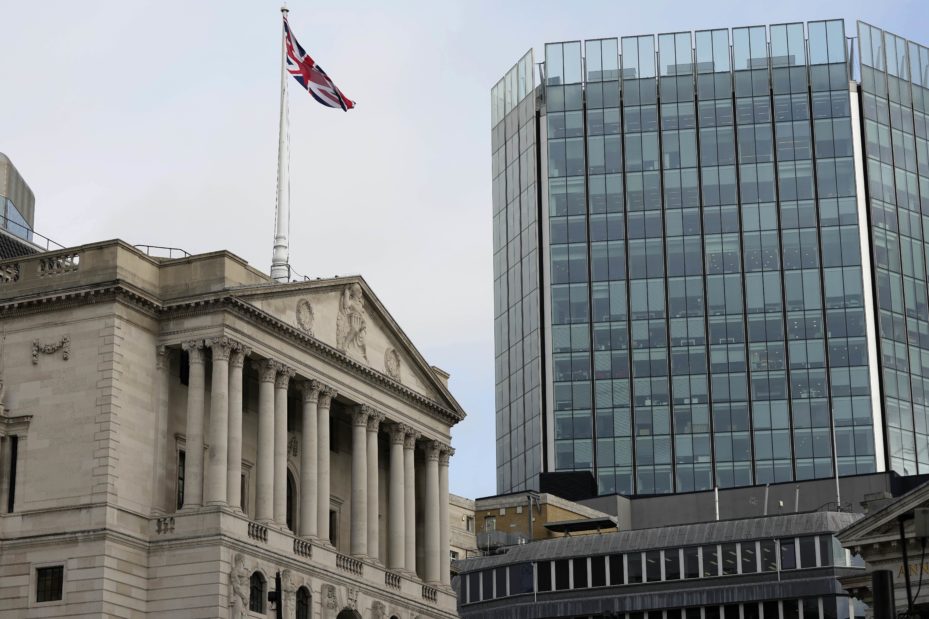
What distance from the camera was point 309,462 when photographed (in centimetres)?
8462

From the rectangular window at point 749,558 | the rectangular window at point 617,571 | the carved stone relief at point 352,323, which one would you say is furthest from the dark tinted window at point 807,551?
the carved stone relief at point 352,323

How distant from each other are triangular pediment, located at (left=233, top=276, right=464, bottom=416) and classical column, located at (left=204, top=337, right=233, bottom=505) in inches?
104

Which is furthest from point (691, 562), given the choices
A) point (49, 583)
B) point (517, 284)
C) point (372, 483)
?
point (517, 284)

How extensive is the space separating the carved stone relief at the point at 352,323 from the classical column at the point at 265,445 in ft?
20.9

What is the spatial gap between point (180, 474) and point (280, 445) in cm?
524

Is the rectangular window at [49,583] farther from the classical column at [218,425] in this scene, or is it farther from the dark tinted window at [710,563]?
the dark tinted window at [710,563]

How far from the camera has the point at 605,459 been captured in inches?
5787

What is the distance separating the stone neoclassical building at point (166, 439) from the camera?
75312 millimetres

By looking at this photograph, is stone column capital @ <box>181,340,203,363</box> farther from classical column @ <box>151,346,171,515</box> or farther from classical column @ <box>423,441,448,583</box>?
classical column @ <box>423,441,448,583</box>

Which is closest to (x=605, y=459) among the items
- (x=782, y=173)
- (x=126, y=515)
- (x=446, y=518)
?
(x=782, y=173)

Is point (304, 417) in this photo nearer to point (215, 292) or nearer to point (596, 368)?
→ point (215, 292)

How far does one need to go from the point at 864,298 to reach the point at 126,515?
86313 mm

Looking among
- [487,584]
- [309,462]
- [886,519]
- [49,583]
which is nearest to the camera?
[886,519]

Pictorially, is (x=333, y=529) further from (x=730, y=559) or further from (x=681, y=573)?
(x=730, y=559)
